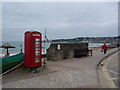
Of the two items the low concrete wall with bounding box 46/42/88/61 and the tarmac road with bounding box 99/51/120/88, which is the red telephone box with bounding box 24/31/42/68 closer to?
the low concrete wall with bounding box 46/42/88/61

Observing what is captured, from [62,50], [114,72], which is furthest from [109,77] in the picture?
[62,50]

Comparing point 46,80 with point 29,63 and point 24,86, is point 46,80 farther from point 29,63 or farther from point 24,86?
point 29,63

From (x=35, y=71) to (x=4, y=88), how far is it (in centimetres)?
218

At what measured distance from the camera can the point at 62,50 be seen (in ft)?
33.3

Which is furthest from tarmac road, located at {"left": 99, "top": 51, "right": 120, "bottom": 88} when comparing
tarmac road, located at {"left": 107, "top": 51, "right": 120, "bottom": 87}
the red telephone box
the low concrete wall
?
the low concrete wall

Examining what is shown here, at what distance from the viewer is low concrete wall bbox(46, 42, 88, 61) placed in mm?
9617

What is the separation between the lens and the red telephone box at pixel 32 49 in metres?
6.28

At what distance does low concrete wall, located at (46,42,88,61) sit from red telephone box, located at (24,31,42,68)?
9.88 ft

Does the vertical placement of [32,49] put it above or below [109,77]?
above

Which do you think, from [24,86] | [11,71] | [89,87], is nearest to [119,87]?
[89,87]

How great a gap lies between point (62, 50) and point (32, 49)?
13.9 feet

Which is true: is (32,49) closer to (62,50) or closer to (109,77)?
(62,50)

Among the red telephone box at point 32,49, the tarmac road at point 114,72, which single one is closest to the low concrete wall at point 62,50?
the red telephone box at point 32,49

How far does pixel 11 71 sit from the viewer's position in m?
6.26
